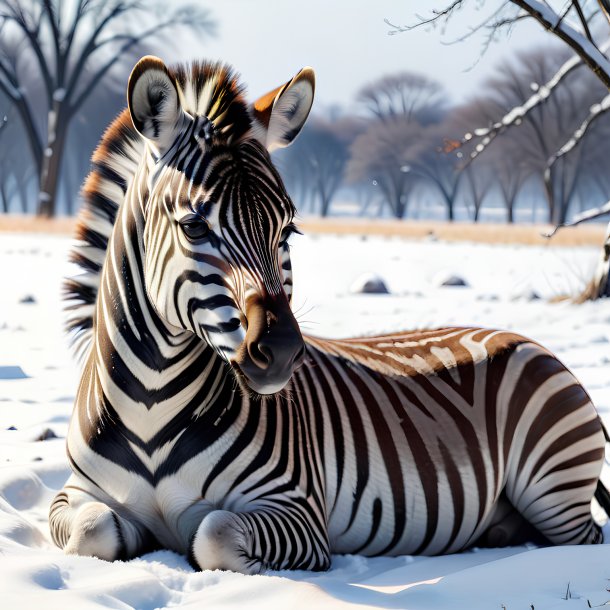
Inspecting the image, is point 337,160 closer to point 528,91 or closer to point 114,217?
point 528,91

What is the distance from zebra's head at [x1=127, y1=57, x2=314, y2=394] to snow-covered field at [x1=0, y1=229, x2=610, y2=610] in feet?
2.30

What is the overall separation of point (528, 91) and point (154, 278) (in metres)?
45.6

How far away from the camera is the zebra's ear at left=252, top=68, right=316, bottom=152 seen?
307 cm

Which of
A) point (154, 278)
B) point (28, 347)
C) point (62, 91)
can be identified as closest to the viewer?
point (154, 278)

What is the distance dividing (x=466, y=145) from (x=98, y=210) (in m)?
42.7

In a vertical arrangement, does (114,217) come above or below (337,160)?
below

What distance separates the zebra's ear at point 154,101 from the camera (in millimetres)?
2791

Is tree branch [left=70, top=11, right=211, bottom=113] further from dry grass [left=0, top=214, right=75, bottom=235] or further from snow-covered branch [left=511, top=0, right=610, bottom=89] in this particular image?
snow-covered branch [left=511, top=0, right=610, bottom=89]

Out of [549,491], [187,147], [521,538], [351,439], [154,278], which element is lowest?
[521,538]

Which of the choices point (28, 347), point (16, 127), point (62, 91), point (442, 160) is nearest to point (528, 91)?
point (442, 160)

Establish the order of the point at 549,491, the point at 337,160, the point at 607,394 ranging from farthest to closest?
the point at 337,160 → the point at 607,394 → the point at 549,491

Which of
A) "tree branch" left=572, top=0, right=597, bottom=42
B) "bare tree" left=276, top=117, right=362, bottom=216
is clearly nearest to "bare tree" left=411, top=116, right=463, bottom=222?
"bare tree" left=276, top=117, right=362, bottom=216

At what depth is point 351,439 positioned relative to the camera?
3410mm

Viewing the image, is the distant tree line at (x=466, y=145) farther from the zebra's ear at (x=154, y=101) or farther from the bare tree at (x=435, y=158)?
the zebra's ear at (x=154, y=101)
